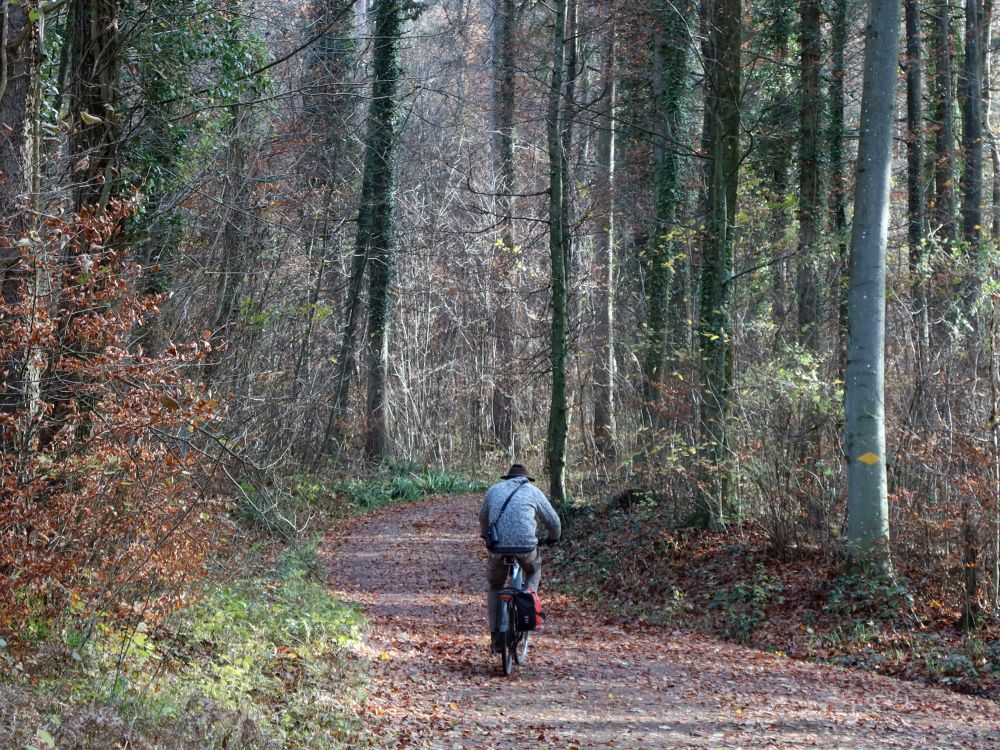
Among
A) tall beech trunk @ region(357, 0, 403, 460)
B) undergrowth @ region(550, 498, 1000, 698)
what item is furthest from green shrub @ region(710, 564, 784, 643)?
tall beech trunk @ region(357, 0, 403, 460)

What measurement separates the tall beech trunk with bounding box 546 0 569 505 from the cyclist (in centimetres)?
795

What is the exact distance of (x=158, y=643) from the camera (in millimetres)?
7047

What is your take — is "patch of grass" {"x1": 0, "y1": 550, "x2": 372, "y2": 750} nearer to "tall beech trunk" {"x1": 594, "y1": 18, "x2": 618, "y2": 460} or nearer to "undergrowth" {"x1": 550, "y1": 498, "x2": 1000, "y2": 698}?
"undergrowth" {"x1": 550, "y1": 498, "x2": 1000, "y2": 698}

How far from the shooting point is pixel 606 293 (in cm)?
2334

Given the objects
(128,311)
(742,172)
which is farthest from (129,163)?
(742,172)

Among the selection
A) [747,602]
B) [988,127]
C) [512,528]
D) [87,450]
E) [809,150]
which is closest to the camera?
[87,450]

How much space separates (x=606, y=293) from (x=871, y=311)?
11.8 metres

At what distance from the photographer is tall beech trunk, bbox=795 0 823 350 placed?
60.5 feet

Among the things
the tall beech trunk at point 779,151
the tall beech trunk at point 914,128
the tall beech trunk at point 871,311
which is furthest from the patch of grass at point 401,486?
the tall beech trunk at point 914,128

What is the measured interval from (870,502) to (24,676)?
948cm

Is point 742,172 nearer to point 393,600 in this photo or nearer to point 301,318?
point 301,318

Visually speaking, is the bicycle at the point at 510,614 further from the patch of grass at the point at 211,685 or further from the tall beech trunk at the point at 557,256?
the tall beech trunk at the point at 557,256

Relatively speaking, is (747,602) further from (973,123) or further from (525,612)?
(973,123)

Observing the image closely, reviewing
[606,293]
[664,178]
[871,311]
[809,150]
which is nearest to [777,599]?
[871,311]
